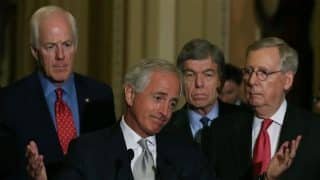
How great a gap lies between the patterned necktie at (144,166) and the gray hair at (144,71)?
193mm

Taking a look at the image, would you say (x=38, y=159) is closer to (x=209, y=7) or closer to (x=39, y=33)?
(x=39, y=33)

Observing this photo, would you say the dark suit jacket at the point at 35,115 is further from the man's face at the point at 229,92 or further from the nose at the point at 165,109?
the man's face at the point at 229,92

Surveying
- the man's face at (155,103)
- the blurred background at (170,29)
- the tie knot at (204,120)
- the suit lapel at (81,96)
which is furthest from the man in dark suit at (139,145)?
the blurred background at (170,29)

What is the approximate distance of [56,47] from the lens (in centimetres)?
322

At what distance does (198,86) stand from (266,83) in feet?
1.86

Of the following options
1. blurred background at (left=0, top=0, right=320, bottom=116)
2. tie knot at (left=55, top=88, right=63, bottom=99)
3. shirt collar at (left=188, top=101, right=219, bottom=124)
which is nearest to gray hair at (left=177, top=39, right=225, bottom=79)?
shirt collar at (left=188, top=101, right=219, bottom=124)

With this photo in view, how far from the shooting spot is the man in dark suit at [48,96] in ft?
10.6

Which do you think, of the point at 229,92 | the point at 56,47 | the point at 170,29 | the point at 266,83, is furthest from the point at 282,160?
the point at 170,29

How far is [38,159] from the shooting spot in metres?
2.91

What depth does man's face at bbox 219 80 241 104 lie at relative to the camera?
14.5 ft

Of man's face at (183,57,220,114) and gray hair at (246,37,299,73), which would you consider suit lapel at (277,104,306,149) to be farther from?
man's face at (183,57,220,114)

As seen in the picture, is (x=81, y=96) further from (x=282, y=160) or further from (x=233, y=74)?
(x=233, y=74)

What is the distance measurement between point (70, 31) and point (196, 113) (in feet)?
2.64

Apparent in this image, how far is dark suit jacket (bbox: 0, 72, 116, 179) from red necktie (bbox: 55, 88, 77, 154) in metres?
0.04
